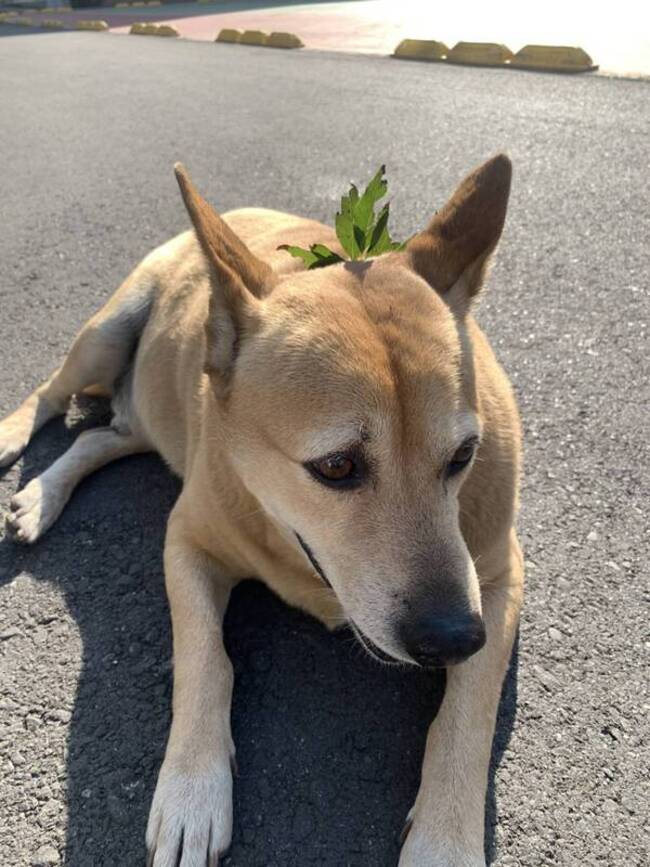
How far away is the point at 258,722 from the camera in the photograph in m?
2.43

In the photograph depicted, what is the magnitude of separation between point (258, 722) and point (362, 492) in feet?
2.87

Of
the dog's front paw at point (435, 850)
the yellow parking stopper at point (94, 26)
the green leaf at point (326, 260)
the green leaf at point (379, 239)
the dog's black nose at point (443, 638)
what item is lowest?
the dog's front paw at point (435, 850)

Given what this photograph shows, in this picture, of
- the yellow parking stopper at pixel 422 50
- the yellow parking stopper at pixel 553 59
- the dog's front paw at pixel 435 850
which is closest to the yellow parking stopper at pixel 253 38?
the yellow parking stopper at pixel 422 50

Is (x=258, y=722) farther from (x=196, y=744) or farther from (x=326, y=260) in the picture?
(x=326, y=260)

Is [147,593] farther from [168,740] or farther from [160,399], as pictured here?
[160,399]

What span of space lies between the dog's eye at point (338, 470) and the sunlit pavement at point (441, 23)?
941 cm

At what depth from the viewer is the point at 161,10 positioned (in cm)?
2288

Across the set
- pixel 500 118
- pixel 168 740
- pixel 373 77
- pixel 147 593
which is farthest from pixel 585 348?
pixel 373 77

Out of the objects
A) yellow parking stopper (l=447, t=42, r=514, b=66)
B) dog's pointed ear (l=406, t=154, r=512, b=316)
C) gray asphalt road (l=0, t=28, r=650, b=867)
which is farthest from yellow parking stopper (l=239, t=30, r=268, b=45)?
dog's pointed ear (l=406, t=154, r=512, b=316)

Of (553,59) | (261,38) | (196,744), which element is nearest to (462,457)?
(196,744)

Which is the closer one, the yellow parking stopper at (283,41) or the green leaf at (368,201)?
the green leaf at (368,201)

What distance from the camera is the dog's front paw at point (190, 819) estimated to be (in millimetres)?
2033

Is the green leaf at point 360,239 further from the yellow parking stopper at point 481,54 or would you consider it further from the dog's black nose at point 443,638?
the yellow parking stopper at point 481,54

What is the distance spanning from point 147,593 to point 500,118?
713cm
